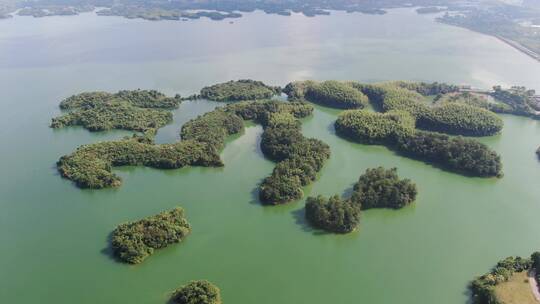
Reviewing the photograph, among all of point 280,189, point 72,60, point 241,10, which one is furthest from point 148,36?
point 280,189

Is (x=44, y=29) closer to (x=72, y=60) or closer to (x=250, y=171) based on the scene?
(x=72, y=60)

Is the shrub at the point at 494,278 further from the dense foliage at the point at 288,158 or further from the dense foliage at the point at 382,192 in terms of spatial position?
the dense foliage at the point at 288,158

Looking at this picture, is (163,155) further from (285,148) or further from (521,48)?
(521,48)

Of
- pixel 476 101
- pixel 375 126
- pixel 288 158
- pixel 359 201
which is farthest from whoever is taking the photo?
Result: pixel 476 101

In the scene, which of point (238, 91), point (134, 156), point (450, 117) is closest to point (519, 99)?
point (450, 117)

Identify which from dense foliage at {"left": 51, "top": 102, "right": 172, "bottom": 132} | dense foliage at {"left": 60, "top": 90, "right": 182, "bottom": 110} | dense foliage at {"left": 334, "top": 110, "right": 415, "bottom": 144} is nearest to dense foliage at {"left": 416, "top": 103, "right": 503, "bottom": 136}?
dense foliage at {"left": 334, "top": 110, "right": 415, "bottom": 144}

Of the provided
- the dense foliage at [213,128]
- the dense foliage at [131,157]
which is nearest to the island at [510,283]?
the dense foliage at [131,157]
